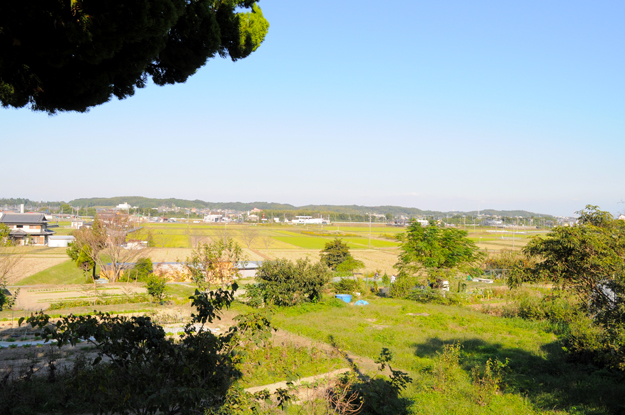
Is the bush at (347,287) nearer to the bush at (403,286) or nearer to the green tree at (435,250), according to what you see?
the bush at (403,286)

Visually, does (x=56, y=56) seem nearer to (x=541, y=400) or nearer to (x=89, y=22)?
(x=89, y=22)

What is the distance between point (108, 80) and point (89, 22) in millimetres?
1143

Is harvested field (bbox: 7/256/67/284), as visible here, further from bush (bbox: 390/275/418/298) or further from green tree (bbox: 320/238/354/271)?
bush (bbox: 390/275/418/298)

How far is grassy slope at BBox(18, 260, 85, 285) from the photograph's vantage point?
29.8 m

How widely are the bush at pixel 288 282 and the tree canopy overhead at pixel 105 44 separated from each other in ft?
38.0

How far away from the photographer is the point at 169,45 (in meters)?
5.44

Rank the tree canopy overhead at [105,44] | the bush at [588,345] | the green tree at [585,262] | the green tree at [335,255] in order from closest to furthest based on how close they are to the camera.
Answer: the tree canopy overhead at [105,44], the bush at [588,345], the green tree at [585,262], the green tree at [335,255]

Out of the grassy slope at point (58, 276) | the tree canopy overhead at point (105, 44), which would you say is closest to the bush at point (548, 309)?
the tree canopy overhead at point (105, 44)

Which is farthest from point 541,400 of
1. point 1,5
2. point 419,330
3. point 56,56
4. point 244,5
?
point 1,5

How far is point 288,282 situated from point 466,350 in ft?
26.8

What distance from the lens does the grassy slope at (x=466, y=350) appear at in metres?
6.41

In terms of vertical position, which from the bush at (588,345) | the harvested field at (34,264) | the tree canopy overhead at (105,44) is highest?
the tree canopy overhead at (105,44)

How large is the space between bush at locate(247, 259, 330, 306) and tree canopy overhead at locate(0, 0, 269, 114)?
11580mm

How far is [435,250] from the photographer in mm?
23406
